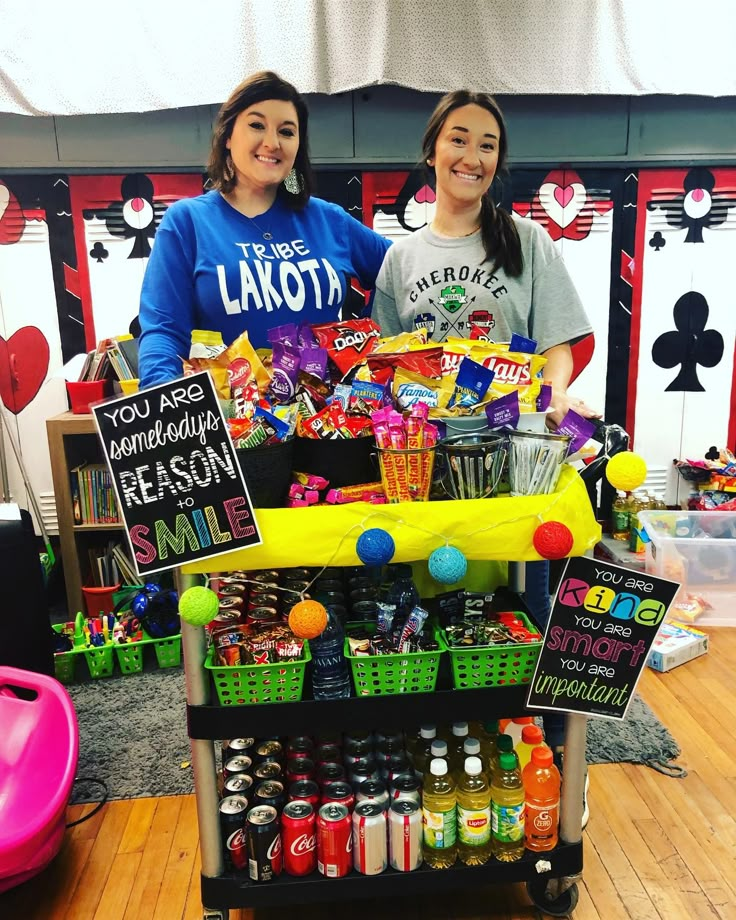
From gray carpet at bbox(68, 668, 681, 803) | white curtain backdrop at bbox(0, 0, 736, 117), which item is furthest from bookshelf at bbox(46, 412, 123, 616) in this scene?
white curtain backdrop at bbox(0, 0, 736, 117)

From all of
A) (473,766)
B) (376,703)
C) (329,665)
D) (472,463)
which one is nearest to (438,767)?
(473,766)

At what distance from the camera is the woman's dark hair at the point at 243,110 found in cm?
159

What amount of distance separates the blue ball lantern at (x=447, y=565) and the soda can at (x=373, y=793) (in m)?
0.51

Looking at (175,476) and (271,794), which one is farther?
(271,794)

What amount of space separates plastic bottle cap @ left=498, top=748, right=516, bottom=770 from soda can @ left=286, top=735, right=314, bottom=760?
0.41 m

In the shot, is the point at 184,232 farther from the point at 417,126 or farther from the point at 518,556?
the point at 417,126

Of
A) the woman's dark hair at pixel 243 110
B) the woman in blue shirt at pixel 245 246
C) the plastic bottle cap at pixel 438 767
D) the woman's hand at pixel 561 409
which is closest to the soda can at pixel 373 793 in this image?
the plastic bottle cap at pixel 438 767

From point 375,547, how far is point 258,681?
36cm

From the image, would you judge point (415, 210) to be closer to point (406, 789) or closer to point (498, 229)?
Answer: point (498, 229)

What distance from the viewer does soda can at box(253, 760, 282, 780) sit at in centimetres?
148

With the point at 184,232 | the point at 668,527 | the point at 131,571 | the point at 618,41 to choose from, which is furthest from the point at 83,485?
the point at 618,41

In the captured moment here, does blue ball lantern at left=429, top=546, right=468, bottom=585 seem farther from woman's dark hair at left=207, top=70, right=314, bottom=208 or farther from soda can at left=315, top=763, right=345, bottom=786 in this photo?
woman's dark hair at left=207, top=70, right=314, bottom=208

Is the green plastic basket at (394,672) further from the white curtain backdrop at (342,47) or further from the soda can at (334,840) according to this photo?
the white curtain backdrop at (342,47)

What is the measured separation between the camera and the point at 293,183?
1.70 metres
